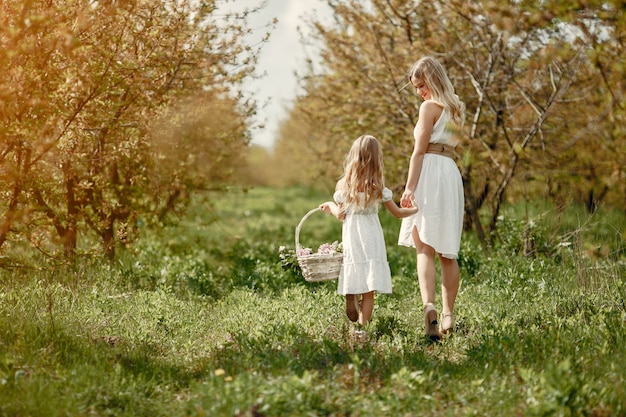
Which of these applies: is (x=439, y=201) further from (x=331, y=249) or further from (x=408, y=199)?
(x=331, y=249)

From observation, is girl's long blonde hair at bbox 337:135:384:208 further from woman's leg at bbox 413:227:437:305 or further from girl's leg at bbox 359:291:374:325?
girl's leg at bbox 359:291:374:325

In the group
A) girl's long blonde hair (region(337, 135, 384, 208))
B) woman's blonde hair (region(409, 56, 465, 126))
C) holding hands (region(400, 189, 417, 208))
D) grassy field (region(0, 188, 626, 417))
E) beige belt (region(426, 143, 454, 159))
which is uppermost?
woman's blonde hair (region(409, 56, 465, 126))

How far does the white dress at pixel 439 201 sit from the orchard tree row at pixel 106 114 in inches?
105

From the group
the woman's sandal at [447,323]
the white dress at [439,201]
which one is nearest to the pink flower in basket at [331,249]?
the white dress at [439,201]

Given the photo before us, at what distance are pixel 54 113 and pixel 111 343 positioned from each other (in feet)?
6.10

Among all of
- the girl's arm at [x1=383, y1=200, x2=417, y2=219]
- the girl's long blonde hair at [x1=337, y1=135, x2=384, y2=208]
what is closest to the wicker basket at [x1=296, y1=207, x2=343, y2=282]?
the girl's long blonde hair at [x1=337, y1=135, x2=384, y2=208]

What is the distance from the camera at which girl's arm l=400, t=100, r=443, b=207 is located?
5801 mm

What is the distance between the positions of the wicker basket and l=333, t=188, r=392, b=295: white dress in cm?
6

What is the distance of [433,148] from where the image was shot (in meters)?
5.91

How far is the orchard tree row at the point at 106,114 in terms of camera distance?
550 centimetres

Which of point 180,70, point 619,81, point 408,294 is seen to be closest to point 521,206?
point 408,294

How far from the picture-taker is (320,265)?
583cm

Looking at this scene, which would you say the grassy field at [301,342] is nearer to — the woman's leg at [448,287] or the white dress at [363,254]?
the woman's leg at [448,287]

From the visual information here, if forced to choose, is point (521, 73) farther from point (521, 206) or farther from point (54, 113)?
point (54, 113)
